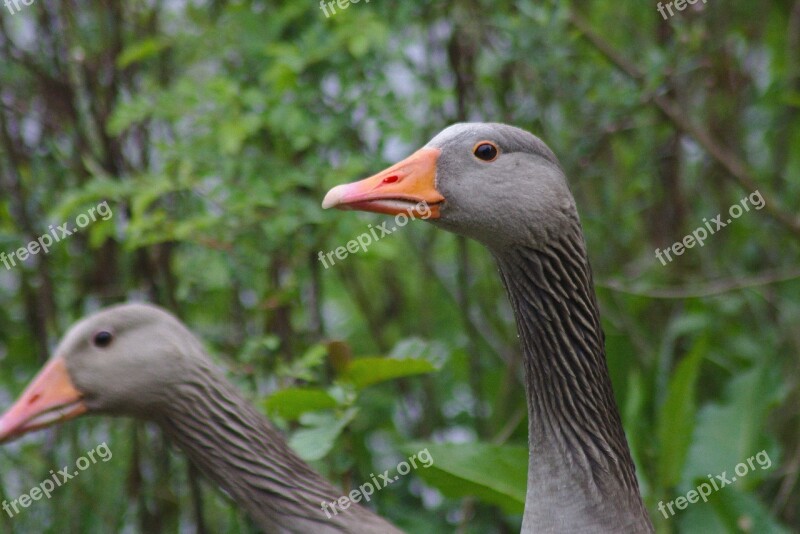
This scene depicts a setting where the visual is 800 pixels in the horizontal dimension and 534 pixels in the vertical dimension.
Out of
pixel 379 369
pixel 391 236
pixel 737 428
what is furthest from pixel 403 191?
pixel 737 428

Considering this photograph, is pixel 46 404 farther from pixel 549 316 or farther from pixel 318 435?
pixel 549 316

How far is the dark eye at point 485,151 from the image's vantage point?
2.84m

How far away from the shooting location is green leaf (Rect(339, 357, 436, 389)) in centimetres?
352

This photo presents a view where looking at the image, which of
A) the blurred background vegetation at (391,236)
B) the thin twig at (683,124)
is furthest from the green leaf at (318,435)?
the thin twig at (683,124)

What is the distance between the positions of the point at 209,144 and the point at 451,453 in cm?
163

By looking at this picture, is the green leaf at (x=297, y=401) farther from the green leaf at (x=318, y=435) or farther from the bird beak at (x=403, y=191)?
the bird beak at (x=403, y=191)

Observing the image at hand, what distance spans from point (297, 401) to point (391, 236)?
64.1 inches

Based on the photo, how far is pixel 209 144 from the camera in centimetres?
425

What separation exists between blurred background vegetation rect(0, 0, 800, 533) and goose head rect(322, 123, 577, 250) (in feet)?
2.84

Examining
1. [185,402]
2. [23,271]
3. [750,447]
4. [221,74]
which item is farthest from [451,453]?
[23,271]

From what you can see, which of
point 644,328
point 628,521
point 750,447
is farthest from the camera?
point 644,328

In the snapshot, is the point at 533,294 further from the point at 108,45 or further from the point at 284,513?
the point at 108,45

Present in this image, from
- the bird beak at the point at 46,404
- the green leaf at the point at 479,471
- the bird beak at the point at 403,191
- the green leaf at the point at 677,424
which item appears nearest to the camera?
the bird beak at the point at 403,191

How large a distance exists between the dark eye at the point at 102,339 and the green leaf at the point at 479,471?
1.23 metres
